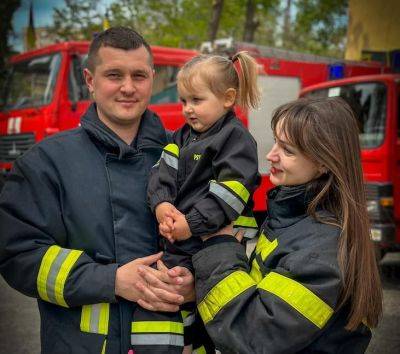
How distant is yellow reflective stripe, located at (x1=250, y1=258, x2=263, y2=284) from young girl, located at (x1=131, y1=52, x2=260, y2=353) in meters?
0.19

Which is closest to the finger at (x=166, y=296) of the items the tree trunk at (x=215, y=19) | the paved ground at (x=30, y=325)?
the paved ground at (x=30, y=325)

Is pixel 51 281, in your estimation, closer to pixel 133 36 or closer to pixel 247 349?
pixel 247 349

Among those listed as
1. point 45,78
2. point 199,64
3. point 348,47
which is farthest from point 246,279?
point 348,47

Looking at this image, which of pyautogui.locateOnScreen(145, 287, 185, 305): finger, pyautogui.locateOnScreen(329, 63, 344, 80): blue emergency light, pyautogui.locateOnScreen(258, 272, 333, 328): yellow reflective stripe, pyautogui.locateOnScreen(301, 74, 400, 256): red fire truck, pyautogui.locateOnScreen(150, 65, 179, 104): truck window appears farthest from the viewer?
pyautogui.locateOnScreen(329, 63, 344, 80): blue emergency light

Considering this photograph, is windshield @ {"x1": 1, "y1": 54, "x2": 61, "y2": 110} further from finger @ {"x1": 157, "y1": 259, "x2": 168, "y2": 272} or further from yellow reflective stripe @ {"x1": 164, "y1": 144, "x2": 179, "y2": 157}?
finger @ {"x1": 157, "y1": 259, "x2": 168, "y2": 272}

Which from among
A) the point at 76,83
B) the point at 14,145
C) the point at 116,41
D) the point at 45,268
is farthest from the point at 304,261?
the point at 14,145

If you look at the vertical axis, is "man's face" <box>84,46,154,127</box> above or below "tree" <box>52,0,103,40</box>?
below

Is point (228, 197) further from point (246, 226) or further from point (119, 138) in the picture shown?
point (119, 138)

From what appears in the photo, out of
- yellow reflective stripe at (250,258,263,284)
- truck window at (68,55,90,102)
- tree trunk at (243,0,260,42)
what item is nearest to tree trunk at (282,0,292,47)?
tree trunk at (243,0,260,42)

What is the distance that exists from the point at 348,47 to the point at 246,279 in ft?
58.8

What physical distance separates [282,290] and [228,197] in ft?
1.52

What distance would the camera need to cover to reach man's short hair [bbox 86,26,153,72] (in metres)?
2.07

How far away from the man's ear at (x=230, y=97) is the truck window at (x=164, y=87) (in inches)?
252

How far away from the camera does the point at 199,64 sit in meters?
2.27
